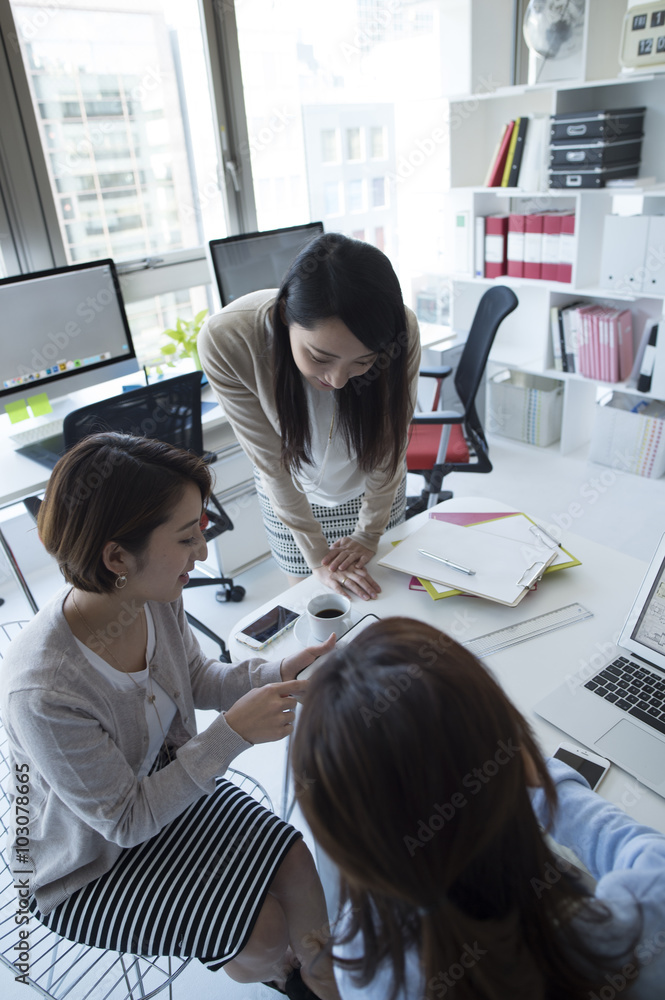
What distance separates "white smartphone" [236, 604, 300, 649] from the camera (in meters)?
1.28

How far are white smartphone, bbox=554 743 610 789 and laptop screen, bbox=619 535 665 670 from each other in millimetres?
186

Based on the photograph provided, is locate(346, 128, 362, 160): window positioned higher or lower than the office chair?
higher

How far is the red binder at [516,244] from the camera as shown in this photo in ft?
11.1

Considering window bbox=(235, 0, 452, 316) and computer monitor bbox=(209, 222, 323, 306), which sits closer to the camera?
computer monitor bbox=(209, 222, 323, 306)

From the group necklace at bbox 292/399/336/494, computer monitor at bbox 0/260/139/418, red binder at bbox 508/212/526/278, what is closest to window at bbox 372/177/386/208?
red binder at bbox 508/212/526/278

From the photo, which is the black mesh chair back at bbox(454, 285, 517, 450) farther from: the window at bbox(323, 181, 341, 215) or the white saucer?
the window at bbox(323, 181, 341, 215)

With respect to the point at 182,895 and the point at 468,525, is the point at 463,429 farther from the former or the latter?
the point at 182,895

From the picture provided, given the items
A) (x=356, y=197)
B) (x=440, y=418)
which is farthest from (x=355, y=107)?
(x=440, y=418)

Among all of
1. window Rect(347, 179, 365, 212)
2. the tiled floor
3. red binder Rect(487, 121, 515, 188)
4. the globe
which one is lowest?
the tiled floor

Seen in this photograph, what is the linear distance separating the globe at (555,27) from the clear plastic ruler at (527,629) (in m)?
2.77

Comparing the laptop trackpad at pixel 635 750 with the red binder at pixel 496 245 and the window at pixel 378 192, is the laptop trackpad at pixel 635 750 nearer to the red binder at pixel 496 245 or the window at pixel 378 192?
the red binder at pixel 496 245

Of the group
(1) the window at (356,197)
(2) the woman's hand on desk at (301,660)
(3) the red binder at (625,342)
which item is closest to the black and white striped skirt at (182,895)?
(2) the woman's hand on desk at (301,660)

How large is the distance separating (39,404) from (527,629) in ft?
6.38

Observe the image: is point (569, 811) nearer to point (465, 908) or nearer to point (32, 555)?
point (465, 908)
